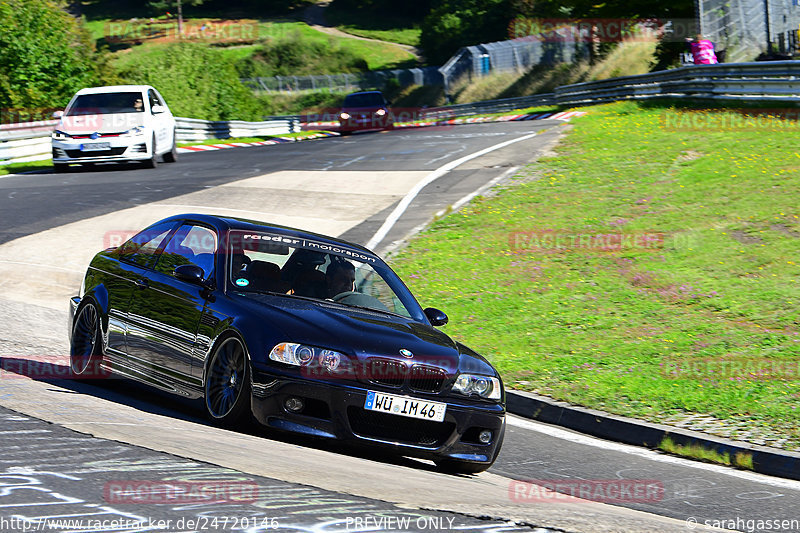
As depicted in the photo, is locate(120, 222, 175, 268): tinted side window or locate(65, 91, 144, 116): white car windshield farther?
locate(65, 91, 144, 116): white car windshield

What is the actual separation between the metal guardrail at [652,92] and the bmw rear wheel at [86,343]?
60.1 feet

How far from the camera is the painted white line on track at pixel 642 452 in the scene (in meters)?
7.27

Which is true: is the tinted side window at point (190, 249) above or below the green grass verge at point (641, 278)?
above

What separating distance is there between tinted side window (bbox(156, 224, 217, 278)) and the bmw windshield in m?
0.18

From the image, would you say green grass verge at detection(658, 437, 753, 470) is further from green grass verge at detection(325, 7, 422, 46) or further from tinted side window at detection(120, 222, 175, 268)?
green grass verge at detection(325, 7, 422, 46)

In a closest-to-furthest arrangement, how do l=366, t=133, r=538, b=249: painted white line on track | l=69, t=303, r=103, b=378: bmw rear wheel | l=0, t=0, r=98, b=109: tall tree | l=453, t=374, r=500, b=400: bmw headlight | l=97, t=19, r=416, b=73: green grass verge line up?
l=453, t=374, r=500, b=400: bmw headlight → l=69, t=303, r=103, b=378: bmw rear wheel → l=366, t=133, r=538, b=249: painted white line on track → l=0, t=0, r=98, b=109: tall tree → l=97, t=19, r=416, b=73: green grass verge

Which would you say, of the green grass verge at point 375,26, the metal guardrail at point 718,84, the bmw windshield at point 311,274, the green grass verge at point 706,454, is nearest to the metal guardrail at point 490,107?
the metal guardrail at point 718,84

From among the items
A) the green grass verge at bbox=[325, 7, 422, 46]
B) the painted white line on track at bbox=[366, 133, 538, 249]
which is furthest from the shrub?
the green grass verge at bbox=[325, 7, 422, 46]

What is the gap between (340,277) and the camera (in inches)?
304

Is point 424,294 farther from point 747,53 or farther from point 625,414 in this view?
point 747,53

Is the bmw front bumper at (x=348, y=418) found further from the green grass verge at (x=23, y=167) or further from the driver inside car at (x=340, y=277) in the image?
the green grass verge at (x=23, y=167)

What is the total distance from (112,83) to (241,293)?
32274 millimetres

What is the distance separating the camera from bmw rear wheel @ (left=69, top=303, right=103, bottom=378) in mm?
8203

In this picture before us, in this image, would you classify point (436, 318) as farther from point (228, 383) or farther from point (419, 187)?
point (419, 187)
